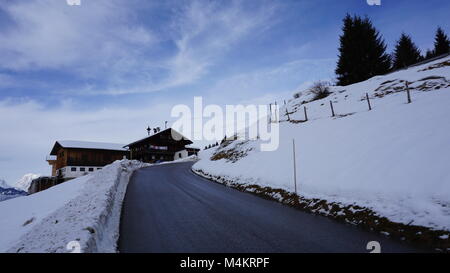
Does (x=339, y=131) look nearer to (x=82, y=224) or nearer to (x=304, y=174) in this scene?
(x=304, y=174)

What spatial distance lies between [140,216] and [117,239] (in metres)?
2.31

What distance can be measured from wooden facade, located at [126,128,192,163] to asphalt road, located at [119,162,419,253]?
47677 mm

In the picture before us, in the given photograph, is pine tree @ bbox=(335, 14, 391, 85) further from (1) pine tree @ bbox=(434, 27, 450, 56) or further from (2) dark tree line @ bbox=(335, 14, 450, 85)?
(1) pine tree @ bbox=(434, 27, 450, 56)

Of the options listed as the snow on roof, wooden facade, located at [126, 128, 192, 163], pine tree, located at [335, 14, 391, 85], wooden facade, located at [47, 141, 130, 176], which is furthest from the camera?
wooden facade, located at [126, 128, 192, 163]

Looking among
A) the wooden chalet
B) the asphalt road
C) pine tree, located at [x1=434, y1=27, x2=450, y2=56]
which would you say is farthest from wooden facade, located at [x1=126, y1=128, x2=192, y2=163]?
pine tree, located at [x1=434, y1=27, x2=450, y2=56]

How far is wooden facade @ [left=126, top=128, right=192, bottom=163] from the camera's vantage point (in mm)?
55781

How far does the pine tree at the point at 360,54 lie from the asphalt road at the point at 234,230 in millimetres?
40630

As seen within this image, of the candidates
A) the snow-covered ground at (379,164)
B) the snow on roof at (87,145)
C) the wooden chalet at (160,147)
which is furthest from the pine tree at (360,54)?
the snow on roof at (87,145)

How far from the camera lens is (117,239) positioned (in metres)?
6.02

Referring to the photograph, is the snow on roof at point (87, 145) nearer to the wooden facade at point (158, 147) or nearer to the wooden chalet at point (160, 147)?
the wooden chalet at point (160, 147)

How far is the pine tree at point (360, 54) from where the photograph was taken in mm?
41406
